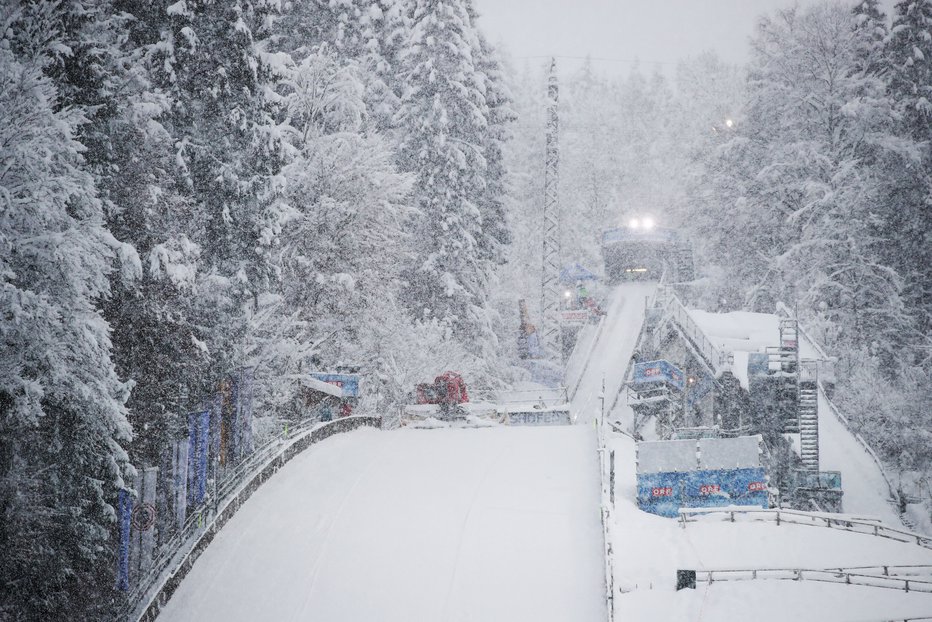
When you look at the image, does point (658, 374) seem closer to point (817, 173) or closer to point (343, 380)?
point (343, 380)

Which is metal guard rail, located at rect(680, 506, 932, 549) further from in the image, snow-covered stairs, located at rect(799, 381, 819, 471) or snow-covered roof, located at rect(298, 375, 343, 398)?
snow-covered roof, located at rect(298, 375, 343, 398)

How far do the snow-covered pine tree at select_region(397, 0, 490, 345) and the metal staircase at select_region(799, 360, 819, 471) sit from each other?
1290 cm

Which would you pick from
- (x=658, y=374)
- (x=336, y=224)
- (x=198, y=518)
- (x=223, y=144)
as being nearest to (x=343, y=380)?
(x=336, y=224)

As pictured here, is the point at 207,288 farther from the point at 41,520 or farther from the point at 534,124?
the point at 534,124

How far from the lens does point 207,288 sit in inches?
704

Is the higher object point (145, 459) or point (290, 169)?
point (290, 169)

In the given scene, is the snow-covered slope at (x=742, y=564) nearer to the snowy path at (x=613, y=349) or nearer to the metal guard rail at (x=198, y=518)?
the metal guard rail at (x=198, y=518)

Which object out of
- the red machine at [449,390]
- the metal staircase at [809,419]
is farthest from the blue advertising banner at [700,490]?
the metal staircase at [809,419]

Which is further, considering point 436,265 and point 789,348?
point 436,265

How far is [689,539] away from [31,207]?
53.4ft

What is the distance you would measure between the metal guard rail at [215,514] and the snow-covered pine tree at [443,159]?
39.4ft

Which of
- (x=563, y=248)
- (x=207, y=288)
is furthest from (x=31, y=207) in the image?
(x=563, y=248)

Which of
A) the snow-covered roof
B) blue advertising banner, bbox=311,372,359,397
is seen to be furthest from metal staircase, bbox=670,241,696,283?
the snow-covered roof

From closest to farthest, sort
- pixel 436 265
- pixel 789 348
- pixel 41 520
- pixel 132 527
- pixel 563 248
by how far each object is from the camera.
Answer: pixel 41 520, pixel 132 527, pixel 789 348, pixel 436 265, pixel 563 248
